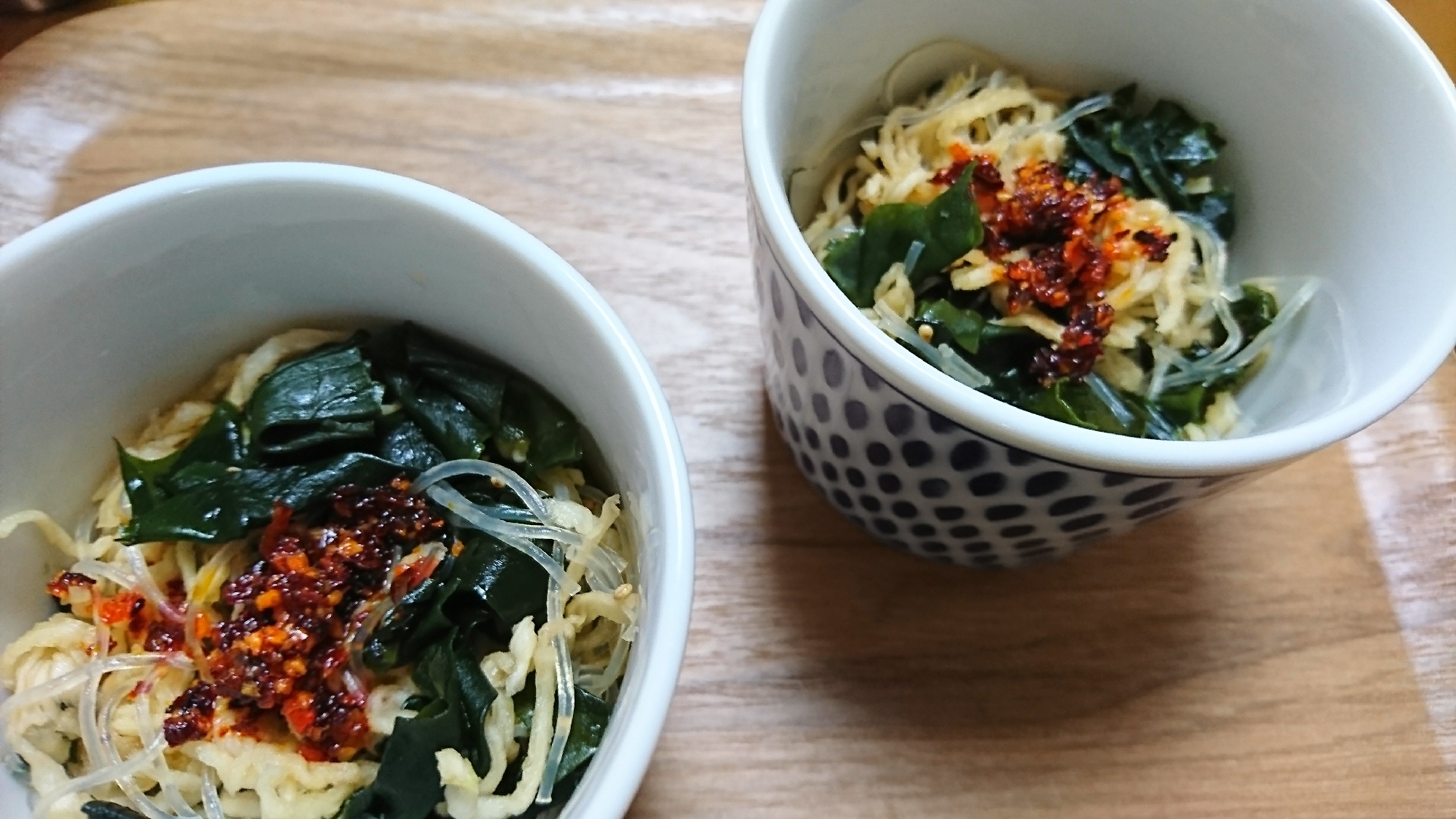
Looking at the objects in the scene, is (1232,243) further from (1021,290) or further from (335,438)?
(335,438)

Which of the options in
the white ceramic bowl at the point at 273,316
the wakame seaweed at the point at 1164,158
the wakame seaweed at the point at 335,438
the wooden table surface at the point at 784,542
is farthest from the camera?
the wakame seaweed at the point at 1164,158

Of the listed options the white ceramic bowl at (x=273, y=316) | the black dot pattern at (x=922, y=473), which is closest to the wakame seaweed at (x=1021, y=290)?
the black dot pattern at (x=922, y=473)

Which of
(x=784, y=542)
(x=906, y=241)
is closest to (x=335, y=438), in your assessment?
(x=784, y=542)

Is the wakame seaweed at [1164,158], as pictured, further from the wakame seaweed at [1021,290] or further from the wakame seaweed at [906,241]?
the wakame seaweed at [906,241]

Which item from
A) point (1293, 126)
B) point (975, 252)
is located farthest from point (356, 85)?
point (1293, 126)

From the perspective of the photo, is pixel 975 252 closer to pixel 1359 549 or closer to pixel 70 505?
pixel 1359 549

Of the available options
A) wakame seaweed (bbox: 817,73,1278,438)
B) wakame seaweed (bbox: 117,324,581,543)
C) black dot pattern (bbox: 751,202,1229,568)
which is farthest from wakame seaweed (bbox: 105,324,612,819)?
wakame seaweed (bbox: 817,73,1278,438)
